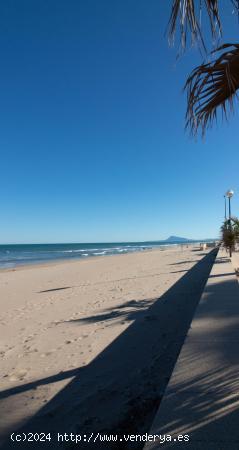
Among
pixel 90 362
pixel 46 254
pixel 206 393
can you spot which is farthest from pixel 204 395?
pixel 46 254

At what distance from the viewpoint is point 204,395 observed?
181 cm

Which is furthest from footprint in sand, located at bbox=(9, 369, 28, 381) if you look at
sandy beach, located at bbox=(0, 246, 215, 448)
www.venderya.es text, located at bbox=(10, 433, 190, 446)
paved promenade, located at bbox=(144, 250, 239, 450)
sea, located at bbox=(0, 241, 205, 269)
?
sea, located at bbox=(0, 241, 205, 269)

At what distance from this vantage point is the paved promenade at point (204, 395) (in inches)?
56.8

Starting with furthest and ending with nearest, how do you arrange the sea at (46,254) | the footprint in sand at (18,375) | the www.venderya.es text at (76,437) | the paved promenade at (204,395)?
1. the sea at (46,254)
2. the footprint in sand at (18,375)
3. the www.venderya.es text at (76,437)
4. the paved promenade at (204,395)

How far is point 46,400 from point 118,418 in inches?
31.9

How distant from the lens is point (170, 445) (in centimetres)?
141

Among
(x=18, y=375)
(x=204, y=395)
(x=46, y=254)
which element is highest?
(x=204, y=395)

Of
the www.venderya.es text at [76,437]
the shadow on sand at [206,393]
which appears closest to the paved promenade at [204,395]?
the shadow on sand at [206,393]

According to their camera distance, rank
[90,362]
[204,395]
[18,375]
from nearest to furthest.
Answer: [204,395], [18,375], [90,362]

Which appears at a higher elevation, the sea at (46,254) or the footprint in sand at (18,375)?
the footprint in sand at (18,375)

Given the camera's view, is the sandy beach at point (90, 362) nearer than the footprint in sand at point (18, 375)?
Yes

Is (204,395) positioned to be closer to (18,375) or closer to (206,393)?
(206,393)

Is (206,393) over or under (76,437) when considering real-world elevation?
over

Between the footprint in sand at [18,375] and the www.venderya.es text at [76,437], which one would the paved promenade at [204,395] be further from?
the footprint in sand at [18,375]
